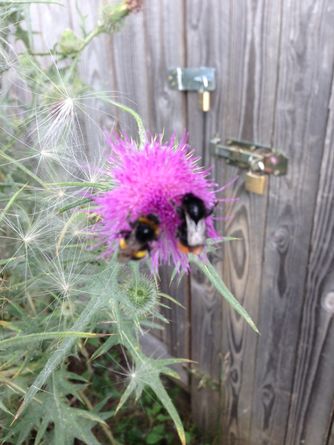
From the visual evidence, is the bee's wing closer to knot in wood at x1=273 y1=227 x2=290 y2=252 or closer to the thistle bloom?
the thistle bloom

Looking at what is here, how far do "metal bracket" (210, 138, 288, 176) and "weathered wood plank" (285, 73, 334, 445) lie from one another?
6.2 inches

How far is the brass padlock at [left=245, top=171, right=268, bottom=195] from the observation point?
1545 mm

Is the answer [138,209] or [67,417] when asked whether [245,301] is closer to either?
[67,417]

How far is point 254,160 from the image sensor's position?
1.51 m

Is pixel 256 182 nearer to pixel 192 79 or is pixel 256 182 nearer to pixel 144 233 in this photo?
pixel 192 79

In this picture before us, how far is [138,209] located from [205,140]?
109cm

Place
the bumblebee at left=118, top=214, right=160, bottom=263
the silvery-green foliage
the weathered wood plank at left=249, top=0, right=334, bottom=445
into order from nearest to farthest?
the bumblebee at left=118, top=214, right=160, bottom=263, the silvery-green foliage, the weathered wood plank at left=249, top=0, right=334, bottom=445

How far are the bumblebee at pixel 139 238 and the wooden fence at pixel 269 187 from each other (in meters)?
0.71

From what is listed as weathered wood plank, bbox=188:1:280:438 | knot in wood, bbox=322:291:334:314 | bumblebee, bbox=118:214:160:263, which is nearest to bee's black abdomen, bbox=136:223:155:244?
bumblebee, bbox=118:214:160:263

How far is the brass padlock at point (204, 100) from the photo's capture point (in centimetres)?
160

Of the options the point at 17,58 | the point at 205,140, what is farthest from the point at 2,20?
the point at 205,140

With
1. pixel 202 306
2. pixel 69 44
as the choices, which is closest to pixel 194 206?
pixel 69 44

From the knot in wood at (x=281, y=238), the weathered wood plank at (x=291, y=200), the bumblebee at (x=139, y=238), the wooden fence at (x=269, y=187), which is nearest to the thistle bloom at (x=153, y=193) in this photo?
the bumblebee at (x=139, y=238)

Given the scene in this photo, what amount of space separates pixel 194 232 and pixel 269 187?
968 millimetres
